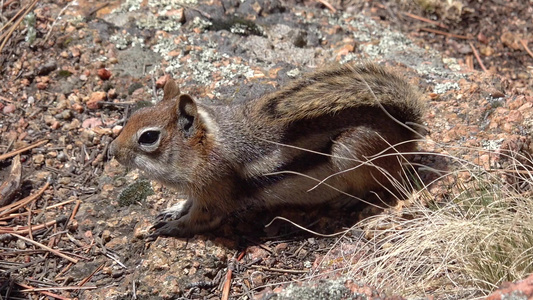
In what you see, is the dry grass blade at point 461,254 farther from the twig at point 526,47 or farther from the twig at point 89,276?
the twig at point 526,47

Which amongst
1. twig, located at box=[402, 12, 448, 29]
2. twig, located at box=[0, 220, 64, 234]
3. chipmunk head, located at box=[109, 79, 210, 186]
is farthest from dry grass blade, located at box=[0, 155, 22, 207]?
twig, located at box=[402, 12, 448, 29]

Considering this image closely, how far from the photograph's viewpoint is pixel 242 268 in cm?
394

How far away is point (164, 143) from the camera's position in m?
4.00

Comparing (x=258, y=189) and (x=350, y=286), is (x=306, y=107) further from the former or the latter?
(x=350, y=286)

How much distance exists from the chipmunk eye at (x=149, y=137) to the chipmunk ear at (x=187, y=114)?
180 millimetres

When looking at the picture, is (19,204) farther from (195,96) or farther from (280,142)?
(280,142)

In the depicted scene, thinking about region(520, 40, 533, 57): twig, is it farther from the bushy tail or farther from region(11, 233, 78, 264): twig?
region(11, 233, 78, 264): twig

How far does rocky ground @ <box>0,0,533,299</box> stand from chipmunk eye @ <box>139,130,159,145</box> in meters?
0.58

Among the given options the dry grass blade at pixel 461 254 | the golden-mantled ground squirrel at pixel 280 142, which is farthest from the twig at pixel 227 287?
the dry grass blade at pixel 461 254

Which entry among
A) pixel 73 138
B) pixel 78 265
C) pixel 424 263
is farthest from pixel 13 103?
pixel 424 263

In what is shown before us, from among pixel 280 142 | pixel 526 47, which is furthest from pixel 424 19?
pixel 280 142

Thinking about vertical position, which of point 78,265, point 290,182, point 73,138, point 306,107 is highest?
point 306,107

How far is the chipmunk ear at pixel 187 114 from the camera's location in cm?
392

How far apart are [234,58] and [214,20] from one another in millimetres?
569
